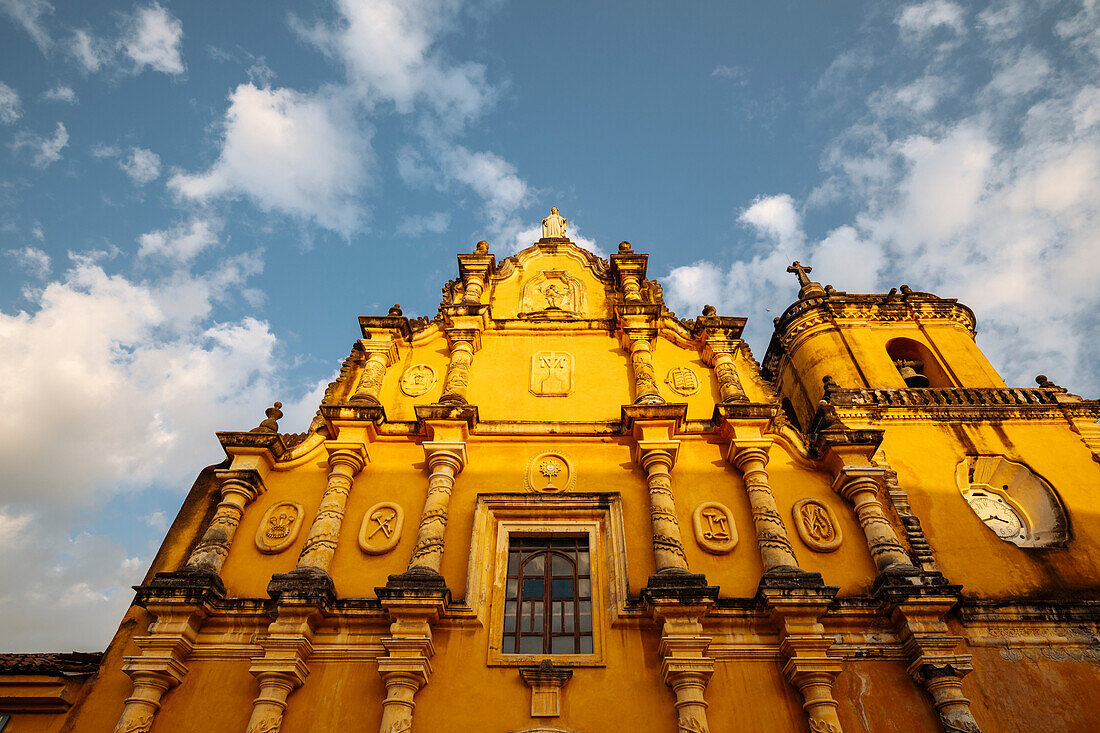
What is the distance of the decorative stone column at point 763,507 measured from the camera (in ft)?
31.8

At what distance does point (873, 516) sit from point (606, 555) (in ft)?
13.5

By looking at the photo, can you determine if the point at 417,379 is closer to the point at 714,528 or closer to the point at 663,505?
the point at 663,505

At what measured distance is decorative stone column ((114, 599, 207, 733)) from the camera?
27.3 ft

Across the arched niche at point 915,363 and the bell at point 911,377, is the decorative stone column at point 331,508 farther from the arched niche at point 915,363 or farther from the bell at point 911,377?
the bell at point 911,377

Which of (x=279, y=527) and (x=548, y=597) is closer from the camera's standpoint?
(x=548, y=597)

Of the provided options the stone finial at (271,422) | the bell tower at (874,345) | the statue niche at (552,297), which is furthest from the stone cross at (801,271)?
the stone finial at (271,422)

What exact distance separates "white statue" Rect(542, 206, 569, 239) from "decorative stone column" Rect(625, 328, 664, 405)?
4328 mm

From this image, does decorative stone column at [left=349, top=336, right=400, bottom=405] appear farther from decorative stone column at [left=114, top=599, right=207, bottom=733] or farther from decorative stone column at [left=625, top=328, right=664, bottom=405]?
decorative stone column at [left=625, top=328, right=664, bottom=405]

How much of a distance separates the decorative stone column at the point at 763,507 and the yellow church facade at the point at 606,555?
0.14ft

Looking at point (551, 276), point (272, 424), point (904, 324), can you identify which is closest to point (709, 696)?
point (272, 424)

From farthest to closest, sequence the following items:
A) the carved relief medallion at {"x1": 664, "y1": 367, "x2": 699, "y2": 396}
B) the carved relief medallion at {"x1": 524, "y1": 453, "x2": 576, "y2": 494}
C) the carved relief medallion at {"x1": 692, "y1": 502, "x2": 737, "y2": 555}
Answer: the carved relief medallion at {"x1": 664, "y1": 367, "x2": 699, "y2": 396}, the carved relief medallion at {"x1": 524, "y1": 453, "x2": 576, "y2": 494}, the carved relief medallion at {"x1": 692, "y1": 502, "x2": 737, "y2": 555}

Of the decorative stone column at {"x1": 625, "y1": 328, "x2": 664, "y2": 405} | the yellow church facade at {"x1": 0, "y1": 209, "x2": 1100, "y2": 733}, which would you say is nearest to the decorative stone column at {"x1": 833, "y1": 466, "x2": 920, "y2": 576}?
the yellow church facade at {"x1": 0, "y1": 209, "x2": 1100, "y2": 733}

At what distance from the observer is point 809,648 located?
8.58m

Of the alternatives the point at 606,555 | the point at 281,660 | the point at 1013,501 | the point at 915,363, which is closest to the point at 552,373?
the point at 606,555
